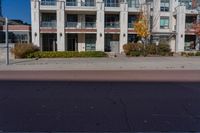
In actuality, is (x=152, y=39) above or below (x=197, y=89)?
above

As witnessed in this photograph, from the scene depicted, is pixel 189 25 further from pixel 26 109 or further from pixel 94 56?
pixel 26 109

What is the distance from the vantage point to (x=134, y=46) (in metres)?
31.8

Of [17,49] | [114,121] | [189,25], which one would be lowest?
[114,121]

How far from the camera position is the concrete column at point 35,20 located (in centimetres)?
3853

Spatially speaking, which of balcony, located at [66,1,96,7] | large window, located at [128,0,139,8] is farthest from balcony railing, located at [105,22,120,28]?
large window, located at [128,0,139,8]

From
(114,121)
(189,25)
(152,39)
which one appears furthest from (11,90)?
(189,25)

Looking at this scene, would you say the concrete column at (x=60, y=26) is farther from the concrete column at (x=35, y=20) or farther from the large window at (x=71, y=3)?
the concrete column at (x=35, y=20)

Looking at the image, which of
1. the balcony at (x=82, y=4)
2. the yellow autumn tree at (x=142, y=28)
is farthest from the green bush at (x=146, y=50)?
the balcony at (x=82, y=4)

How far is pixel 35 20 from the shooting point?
38625mm

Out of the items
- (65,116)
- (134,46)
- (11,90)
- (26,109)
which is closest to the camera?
(65,116)

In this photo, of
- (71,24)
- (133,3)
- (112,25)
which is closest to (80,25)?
(71,24)

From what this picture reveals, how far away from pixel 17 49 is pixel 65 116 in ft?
74.5

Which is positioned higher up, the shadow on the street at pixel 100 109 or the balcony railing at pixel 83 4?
the balcony railing at pixel 83 4

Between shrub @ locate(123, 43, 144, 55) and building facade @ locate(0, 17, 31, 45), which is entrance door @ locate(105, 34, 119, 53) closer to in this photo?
shrub @ locate(123, 43, 144, 55)
